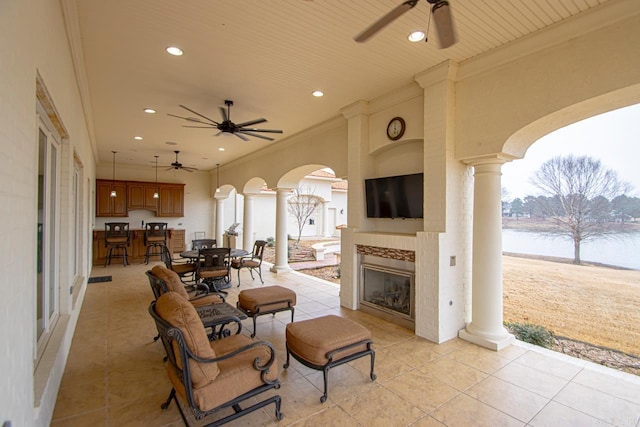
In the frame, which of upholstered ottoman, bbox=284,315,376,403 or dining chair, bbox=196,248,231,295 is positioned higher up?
dining chair, bbox=196,248,231,295

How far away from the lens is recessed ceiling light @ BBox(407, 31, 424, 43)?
293 cm

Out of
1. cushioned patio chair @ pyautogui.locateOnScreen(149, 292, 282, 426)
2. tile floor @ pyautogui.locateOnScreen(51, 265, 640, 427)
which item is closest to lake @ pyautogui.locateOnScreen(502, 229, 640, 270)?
tile floor @ pyautogui.locateOnScreen(51, 265, 640, 427)

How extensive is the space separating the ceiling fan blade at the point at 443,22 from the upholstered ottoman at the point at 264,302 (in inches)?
126

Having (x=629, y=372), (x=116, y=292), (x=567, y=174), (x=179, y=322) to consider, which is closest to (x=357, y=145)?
(x=567, y=174)

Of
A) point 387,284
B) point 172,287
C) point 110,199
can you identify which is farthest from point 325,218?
point 172,287

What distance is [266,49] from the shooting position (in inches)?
129

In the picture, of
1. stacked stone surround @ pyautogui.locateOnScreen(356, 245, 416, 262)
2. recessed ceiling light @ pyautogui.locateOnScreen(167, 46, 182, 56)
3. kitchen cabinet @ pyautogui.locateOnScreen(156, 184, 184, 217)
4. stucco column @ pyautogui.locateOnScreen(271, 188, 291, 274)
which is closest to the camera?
recessed ceiling light @ pyautogui.locateOnScreen(167, 46, 182, 56)

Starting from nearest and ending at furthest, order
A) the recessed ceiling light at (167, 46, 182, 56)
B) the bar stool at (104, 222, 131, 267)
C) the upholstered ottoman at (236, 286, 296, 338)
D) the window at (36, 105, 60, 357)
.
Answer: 1. the window at (36, 105, 60, 357)
2. the recessed ceiling light at (167, 46, 182, 56)
3. the upholstered ottoman at (236, 286, 296, 338)
4. the bar stool at (104, 222, 131, 267)

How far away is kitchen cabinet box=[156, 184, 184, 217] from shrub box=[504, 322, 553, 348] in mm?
10465

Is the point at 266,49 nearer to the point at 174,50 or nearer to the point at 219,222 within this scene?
the point at 174,50

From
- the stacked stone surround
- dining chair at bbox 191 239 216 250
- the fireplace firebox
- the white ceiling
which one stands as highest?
the white ceiling

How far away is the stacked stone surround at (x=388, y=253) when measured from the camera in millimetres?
4121

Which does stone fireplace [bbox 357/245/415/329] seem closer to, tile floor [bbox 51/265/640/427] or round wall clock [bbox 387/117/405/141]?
tile floor [bbox 51/265/640/427]

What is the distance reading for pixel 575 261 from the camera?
461 centimetres
